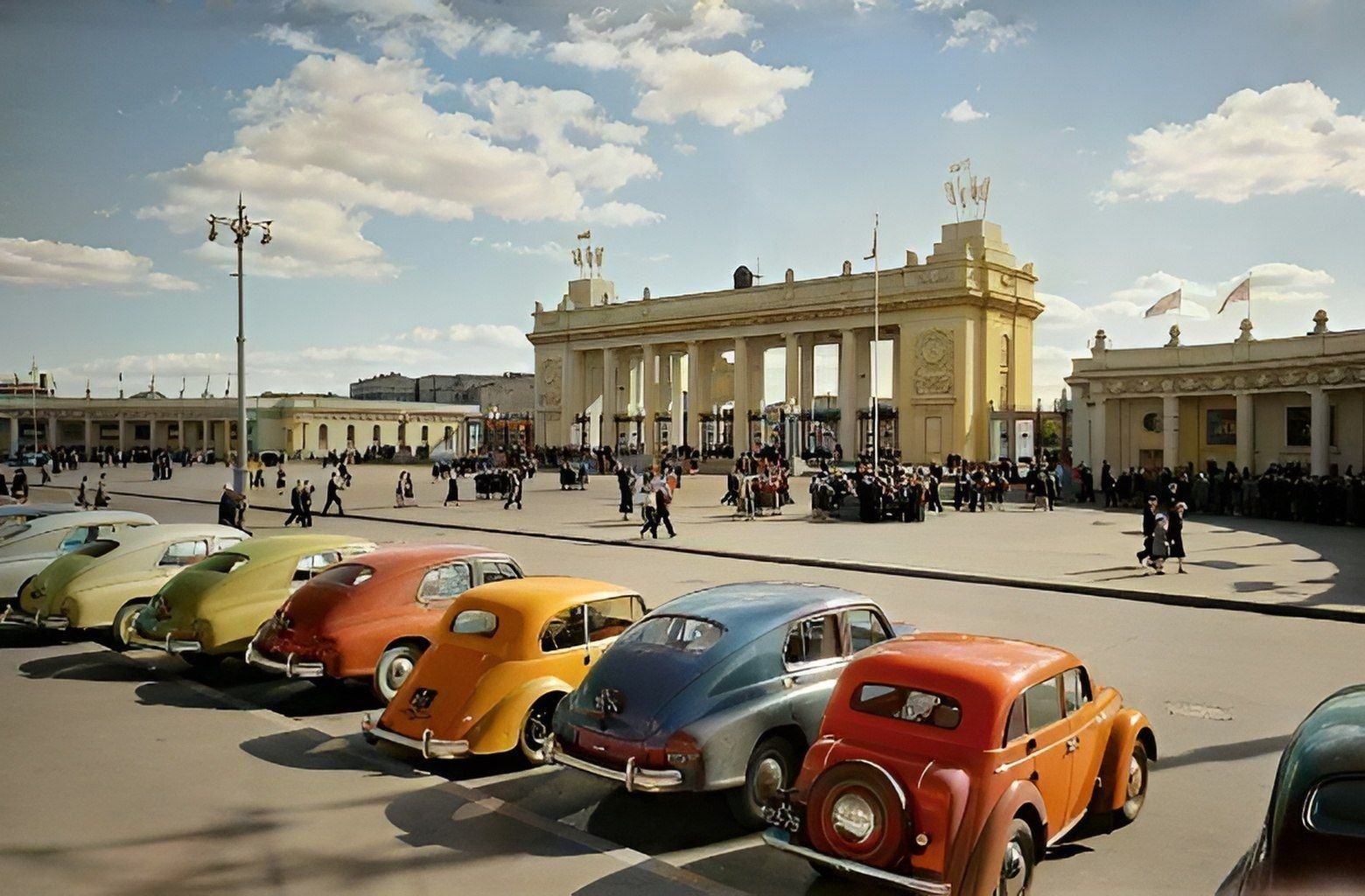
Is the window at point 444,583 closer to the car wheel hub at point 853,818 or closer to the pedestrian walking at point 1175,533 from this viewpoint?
the car wheel hub at point 853,818

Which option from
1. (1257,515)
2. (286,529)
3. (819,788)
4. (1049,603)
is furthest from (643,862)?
(1257,515)

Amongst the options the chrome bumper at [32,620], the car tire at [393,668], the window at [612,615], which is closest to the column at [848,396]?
the chrome bumper at [32,620]

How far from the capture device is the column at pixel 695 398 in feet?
225

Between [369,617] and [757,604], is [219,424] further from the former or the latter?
[757,604]

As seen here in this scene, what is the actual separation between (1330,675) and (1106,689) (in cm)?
587

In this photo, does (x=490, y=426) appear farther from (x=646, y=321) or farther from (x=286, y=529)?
(x=286, y=529)

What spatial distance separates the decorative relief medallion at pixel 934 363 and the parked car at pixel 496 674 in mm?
49906

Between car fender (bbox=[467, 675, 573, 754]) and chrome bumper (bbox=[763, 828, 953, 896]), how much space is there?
284cm

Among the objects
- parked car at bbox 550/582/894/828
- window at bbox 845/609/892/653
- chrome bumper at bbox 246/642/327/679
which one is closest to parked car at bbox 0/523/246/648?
chrome bumper at bbox 246/642/327/679

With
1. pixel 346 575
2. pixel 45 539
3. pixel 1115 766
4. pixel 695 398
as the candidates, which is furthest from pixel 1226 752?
pixel 695 398

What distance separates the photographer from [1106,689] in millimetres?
6906

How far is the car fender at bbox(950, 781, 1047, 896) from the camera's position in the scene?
16.8 ft

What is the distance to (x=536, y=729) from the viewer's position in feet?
26.6

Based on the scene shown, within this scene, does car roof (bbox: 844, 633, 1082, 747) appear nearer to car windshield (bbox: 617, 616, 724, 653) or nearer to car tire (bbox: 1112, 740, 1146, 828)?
car tire (bbox: 1112, 740, 1146, 828)
